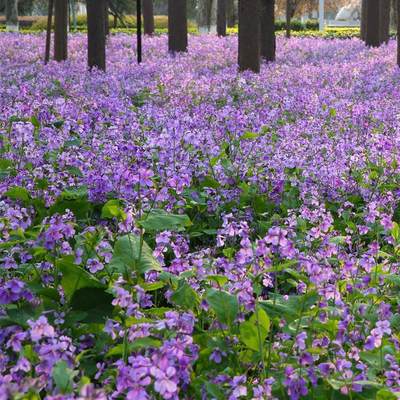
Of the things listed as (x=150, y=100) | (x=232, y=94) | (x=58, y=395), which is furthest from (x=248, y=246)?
(x=232, y=94)

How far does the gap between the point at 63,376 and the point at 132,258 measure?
114cm

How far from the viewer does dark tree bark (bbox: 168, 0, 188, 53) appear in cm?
1948

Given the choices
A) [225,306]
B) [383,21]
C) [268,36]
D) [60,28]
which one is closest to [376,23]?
[383,21]

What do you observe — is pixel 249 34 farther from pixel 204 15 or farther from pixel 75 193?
pixel 204 15

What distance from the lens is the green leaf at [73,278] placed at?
3285 mm

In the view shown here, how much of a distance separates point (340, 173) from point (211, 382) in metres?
3.63

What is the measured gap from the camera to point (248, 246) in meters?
3.12

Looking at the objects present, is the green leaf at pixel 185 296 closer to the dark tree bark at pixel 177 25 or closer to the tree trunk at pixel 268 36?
the tree trunk at pixel 268 36

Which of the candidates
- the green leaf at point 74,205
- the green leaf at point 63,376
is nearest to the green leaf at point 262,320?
the green leaf at point 63,376

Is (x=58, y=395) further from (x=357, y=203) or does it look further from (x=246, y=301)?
(x=357, y=203)

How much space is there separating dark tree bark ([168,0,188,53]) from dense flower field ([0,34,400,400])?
922cm

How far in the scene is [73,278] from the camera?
10.9 feet

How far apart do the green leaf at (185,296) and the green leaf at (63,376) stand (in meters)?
0.97

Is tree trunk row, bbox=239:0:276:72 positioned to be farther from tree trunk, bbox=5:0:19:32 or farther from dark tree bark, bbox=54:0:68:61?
tree trunk, bbox=5:0:19:32
